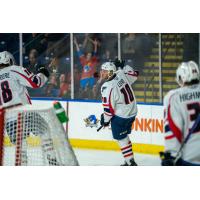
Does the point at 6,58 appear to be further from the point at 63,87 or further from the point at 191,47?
the point at 191,47

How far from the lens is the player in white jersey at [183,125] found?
5492 millimetres

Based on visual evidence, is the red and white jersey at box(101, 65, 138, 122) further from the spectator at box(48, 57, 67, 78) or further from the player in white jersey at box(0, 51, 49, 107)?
the player in white jersey at box(0, 51, 49, 107)

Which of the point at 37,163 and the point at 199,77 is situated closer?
the point at 199,77

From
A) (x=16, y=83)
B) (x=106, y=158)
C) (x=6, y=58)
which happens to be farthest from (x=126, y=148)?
(x=6, y=58)

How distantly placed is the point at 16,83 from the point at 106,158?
0.98m

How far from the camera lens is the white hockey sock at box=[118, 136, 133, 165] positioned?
6.46m

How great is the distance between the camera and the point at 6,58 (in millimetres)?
6586

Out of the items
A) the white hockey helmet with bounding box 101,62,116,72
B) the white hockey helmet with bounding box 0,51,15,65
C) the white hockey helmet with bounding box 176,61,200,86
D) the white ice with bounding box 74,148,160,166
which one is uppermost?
the white hockey helmet with bounding box 0,51,15,65

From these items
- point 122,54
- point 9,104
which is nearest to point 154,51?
point 122,54

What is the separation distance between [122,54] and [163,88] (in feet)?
1.48

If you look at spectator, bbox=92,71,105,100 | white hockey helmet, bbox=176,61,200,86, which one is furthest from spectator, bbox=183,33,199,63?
spectator, bbox=92,71,105,100

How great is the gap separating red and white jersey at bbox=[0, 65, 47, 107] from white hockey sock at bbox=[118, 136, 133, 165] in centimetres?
83

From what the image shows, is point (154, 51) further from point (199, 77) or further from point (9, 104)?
point (9, 104)

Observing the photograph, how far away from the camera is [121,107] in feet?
21.5
